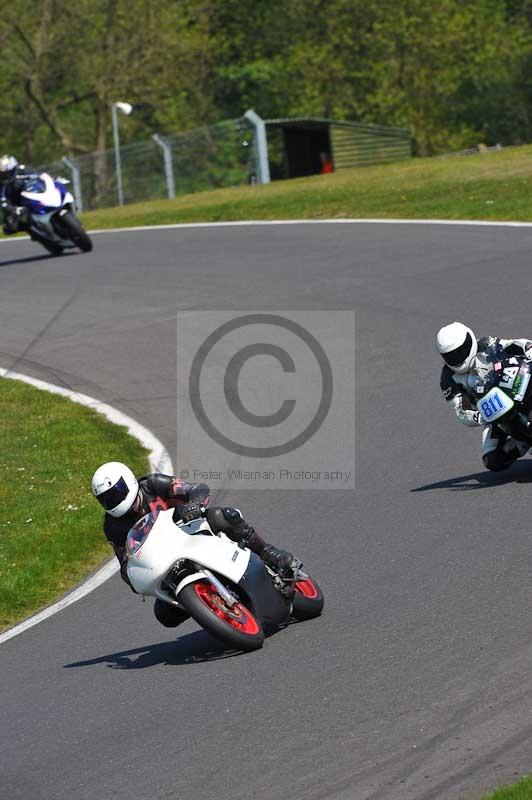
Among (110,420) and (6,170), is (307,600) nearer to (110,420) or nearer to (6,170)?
(110,420)

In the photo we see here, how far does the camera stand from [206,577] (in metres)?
7.52

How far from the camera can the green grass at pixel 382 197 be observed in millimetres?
23484

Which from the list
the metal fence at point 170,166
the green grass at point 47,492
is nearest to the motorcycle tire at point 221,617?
the green grass at point 47,492

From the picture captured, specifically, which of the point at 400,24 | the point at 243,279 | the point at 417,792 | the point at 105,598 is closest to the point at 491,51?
the point at 400,24

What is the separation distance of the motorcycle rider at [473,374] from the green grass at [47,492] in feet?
10.2

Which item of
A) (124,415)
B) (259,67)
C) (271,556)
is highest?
(271,556)

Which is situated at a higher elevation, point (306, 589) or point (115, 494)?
point (115, 494)

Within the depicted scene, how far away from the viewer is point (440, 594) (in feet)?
26.1

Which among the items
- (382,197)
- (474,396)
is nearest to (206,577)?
(474,396)

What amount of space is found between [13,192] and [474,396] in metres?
15.5

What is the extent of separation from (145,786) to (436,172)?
900 inches

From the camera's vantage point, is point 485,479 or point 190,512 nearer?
point 190,512

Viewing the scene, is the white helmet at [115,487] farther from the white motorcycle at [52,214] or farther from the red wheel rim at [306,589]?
the white motorcycle at [52,214]
